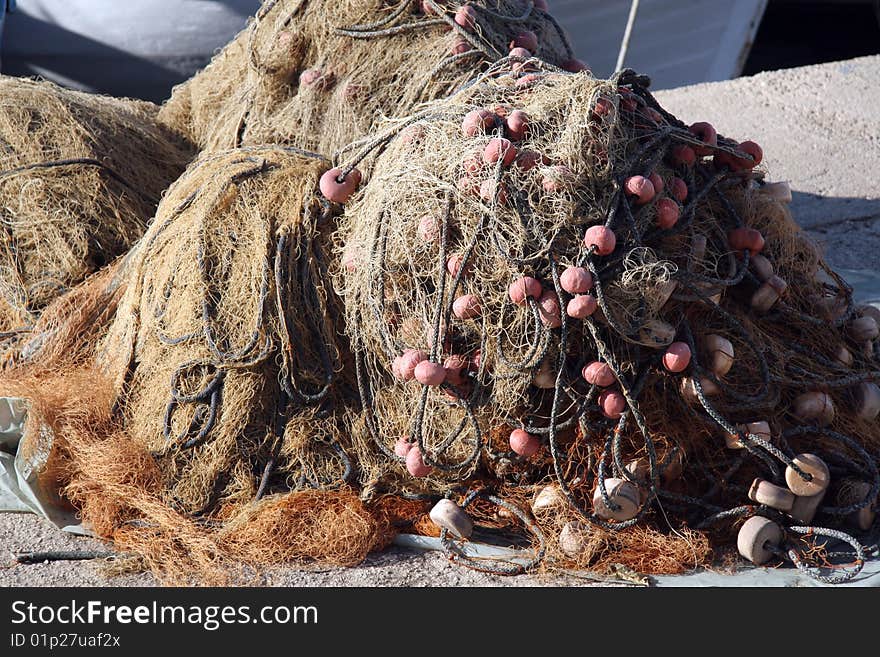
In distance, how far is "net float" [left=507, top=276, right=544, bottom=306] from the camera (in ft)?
9.25


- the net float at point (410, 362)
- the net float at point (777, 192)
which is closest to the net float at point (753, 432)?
the net float at point (777, 192)

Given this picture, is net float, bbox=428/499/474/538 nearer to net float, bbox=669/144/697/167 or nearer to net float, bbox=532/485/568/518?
→ net float, bbox=532/485/568/518

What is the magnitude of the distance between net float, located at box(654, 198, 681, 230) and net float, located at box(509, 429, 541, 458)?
714mm

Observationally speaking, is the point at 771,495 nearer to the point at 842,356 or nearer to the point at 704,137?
the point at 842,356

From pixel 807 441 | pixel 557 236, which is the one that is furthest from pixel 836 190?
pixel 557 236

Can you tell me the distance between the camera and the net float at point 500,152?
287 cm

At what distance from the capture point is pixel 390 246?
3.03 meters

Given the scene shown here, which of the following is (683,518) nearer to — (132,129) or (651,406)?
(651,406)

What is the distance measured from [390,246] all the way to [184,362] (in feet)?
2.52

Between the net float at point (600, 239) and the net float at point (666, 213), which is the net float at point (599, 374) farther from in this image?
the net float at point (666, 213)

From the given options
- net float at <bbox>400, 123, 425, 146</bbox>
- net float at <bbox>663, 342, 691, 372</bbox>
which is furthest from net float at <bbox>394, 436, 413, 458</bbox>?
net float at <bbox>400, 123, 425, 146</bbox>

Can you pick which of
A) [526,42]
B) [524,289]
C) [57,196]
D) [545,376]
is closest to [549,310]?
[524,289]

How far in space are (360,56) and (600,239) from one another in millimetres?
1445

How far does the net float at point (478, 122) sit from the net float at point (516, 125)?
5 centimetres
